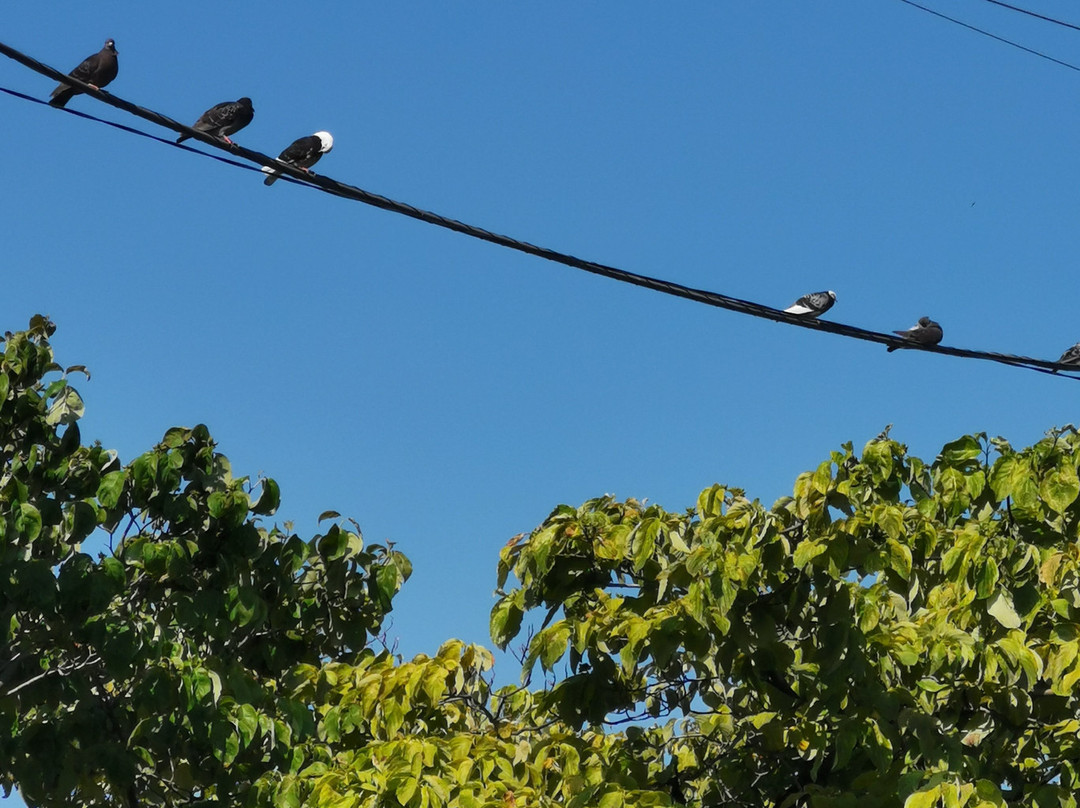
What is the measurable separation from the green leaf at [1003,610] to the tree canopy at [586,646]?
11mm

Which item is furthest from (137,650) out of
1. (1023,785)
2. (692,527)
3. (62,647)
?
(1023,785)

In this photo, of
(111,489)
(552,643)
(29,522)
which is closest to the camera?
(552,643)

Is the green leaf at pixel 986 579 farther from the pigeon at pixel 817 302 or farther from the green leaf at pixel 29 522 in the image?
the pigeon at pixel 817 302

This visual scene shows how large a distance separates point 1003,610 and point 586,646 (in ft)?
6.61

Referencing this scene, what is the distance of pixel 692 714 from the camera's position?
7703 mm

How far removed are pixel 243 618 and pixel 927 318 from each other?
831cm

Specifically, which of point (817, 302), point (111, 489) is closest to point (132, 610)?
point (111, 489)

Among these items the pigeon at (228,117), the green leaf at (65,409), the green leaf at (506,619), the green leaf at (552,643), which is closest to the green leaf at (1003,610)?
the green leaf at (552,643)

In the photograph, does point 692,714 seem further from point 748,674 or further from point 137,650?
point 137,650

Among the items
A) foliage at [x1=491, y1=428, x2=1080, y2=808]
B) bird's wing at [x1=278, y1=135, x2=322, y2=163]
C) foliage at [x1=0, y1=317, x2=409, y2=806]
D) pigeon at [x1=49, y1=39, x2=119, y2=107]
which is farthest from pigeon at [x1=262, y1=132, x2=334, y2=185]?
foliage at [x1=491, y1=428, x2=1080, y2=808]

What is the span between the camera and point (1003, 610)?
6.46 m

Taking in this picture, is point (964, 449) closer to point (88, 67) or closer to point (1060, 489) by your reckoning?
point (1060, 489)

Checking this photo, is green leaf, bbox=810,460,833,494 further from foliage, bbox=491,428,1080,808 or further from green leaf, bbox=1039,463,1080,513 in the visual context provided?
green leaf, bbox=1039,463,1080,513

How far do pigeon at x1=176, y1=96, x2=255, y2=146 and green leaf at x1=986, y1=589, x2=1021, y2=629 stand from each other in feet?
23.1
